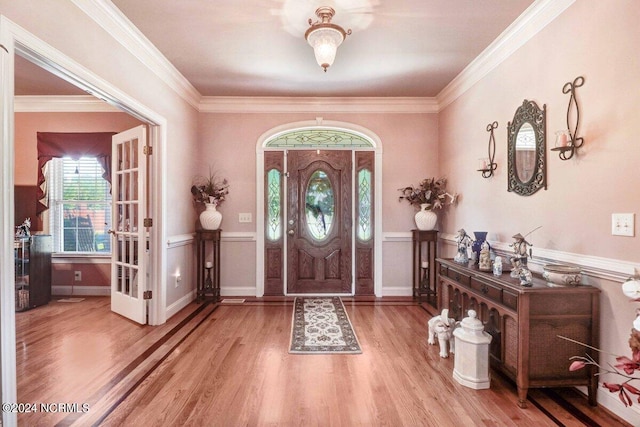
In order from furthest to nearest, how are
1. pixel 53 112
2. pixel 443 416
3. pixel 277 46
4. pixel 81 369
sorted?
1. pixel 53 112
2. pixel 277 46
3. pixel 81 369
4. pixel 443 416

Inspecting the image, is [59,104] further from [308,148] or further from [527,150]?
[527,150]

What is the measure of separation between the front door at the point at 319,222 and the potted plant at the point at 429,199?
0.95 m

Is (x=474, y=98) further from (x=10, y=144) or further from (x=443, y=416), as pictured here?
(x=10, y=144)

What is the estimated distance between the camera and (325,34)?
2.60 m

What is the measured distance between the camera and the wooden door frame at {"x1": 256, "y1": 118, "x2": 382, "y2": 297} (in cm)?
467

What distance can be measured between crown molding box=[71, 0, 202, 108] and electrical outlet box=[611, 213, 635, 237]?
380 cm

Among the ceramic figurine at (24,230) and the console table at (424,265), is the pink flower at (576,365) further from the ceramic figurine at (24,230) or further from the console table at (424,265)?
the ceramic figurine at (24,230)

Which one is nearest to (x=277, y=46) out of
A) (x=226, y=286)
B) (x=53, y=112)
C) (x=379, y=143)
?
(x=379, y=143)

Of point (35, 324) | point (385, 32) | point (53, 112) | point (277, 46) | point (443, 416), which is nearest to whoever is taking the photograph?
point (443, 416)

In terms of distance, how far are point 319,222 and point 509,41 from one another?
3.02 metres

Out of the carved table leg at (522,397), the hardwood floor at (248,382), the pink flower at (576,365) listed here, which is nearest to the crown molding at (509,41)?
the pink flower at (576,365)

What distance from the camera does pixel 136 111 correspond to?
3043 millimetres

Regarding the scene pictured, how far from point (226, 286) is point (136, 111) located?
2636mm

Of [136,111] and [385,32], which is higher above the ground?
[385,32]
